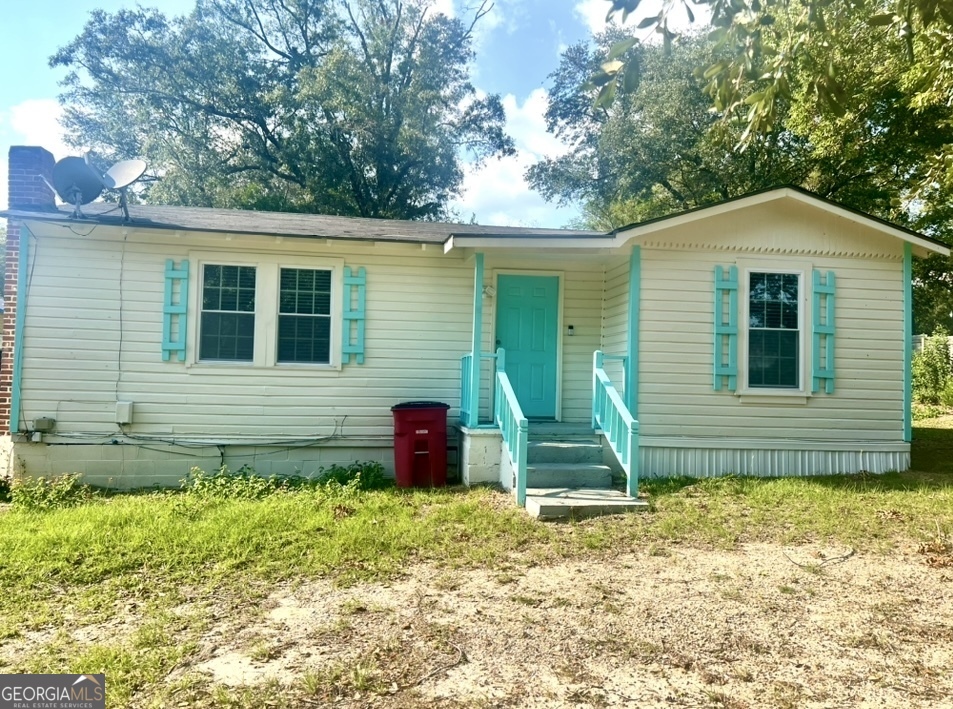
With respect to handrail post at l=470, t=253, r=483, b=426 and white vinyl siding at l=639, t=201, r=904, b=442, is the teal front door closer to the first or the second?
handrail post at l=470, t=253, r=483, b=426

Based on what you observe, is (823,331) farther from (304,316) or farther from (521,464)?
(304,316)

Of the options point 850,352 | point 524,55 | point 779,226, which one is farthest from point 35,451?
point 524,55

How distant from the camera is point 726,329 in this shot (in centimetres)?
714

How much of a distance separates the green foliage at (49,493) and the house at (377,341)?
0.32 m

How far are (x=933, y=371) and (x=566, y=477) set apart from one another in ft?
44.4

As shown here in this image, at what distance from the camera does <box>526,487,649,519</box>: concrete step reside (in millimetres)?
5398

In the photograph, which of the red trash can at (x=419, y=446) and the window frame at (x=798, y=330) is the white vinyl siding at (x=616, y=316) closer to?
the window frame at (x=798, y=330)

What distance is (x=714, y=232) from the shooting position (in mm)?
7184

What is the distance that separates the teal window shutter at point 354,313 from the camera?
7457 mm

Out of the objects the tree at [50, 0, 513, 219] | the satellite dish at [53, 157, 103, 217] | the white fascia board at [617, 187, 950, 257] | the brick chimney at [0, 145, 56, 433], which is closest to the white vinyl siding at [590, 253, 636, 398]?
the white fascia board at [617, 187, 950, 257]

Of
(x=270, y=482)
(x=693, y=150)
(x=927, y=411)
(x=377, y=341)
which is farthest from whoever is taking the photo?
(x=693, y=150)

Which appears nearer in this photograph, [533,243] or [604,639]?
[604,639]

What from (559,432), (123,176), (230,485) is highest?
(123,176)

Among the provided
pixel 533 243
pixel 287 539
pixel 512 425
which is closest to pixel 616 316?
pixel 533 243
